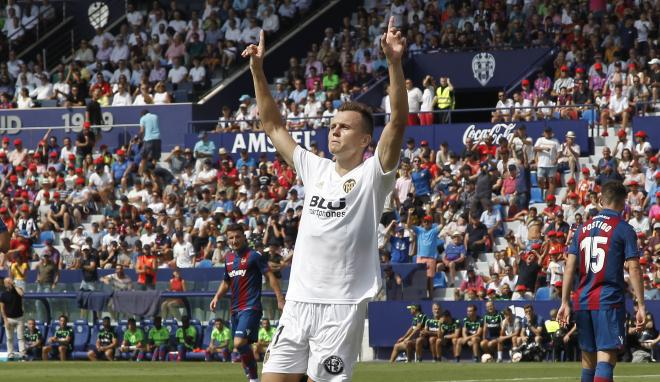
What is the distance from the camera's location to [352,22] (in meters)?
36.9

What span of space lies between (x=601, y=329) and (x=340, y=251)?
433cm

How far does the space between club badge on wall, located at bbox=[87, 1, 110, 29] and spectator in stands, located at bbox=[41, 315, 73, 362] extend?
17.0 meters

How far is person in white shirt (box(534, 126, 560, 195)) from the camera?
27.2 m

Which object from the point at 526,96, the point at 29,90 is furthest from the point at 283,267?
the point at 29,90

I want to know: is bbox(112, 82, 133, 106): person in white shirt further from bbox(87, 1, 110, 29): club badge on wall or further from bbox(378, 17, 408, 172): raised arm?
bbox(378, 17, 408, 172): raised arm

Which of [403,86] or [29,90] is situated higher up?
[29,90]

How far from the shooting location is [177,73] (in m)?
36.7

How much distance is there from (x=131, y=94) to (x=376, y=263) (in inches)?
1184

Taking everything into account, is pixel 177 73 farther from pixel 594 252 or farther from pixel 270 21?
pixel 594 252

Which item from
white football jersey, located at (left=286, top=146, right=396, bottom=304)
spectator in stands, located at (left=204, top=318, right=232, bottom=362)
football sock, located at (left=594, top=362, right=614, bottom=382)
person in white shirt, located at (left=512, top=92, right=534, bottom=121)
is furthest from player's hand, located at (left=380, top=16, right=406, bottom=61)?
person in white shirt, located at (left=512, top=92, right=534, bottom=121)

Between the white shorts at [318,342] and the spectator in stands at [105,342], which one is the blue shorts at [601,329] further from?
the spectator in stands at [105,342]

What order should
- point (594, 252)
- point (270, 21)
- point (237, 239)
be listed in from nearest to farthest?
point (594, 252) → point (237, 239) → point (270, 21)

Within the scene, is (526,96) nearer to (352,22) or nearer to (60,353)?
(352,22)

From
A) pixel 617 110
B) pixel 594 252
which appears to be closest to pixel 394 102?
pixel 594 252
